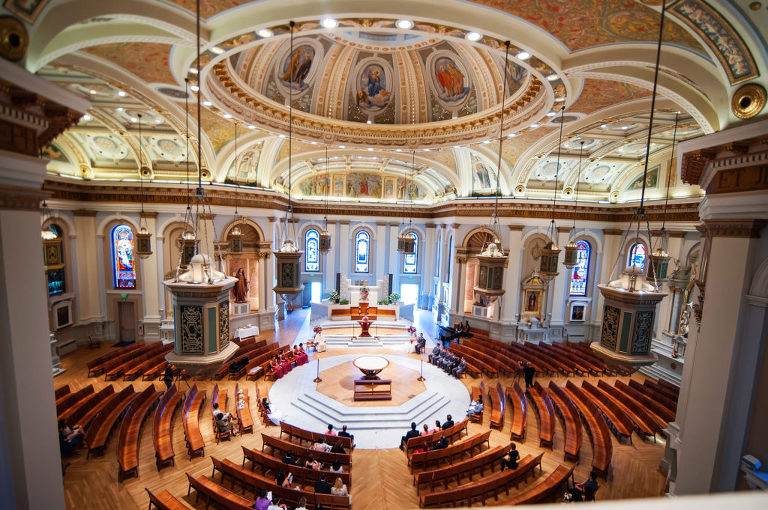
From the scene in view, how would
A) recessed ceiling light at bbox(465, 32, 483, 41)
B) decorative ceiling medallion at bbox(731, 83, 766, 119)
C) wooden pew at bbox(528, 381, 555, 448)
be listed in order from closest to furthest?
decorative ceiling medallion at bbox(731, 83, 766, 119)
recessed ceiling light at bbox(465, 32, 483, 41)
wooden pew at bbox(528, 381, 555, 448)

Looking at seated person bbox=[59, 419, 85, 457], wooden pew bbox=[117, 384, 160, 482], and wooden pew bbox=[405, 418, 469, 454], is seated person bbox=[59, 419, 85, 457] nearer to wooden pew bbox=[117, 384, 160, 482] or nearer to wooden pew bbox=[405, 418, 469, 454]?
wooden pew bbox=[117, 384, 160, 482]

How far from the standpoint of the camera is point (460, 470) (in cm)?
803

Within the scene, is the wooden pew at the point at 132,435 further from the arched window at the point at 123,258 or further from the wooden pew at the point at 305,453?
the arched window at the point at 123,258

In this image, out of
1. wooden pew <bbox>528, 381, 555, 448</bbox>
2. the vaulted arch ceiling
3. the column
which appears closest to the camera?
the vaulted arch ceiling

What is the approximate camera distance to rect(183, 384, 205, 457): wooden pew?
28.1 ft

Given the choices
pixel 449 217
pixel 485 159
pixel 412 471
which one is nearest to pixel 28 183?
pixel 412 471

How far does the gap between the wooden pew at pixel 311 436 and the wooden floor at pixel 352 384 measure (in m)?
2.23

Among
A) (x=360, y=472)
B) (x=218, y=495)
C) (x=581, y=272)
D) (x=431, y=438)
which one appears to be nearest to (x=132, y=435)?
(x=218, y=495)

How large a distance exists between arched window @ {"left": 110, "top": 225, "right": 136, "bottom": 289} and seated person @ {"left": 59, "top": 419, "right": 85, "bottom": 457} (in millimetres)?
8532

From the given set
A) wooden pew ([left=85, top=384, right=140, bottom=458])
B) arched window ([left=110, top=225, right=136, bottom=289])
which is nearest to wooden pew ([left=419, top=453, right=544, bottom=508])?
wooden pew ([left=85, top=384, right=140, bottom=458])

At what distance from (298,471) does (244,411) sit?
3431mm

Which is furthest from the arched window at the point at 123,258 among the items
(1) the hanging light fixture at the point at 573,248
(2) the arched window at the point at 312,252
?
(1) the hanging light fixture at the point at 573,248

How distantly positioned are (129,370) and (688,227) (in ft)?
73.9

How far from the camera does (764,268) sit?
4.90m
